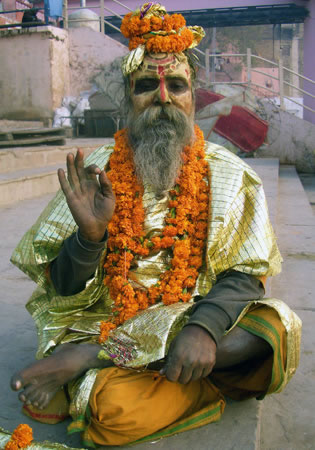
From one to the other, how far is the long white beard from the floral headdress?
0.25 meters

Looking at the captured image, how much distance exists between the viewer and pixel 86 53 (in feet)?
42.1

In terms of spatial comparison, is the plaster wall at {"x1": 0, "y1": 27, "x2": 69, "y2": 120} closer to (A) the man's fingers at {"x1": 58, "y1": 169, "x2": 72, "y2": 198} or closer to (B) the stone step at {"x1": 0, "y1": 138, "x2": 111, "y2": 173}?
(B) the stone step at {"x1": 0, "y1": 138, "x2": 111, "y2": 173}

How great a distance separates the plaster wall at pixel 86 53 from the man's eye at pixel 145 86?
1093 cm

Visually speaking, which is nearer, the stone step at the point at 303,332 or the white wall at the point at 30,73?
the stone step at the point at 303,332

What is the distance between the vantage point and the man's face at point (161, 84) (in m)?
2.37

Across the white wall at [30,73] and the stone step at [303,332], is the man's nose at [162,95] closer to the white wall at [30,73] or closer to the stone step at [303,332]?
the stone step at [303,332]

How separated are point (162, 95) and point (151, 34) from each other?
0.31 m

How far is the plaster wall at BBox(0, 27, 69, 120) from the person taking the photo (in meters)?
11.8

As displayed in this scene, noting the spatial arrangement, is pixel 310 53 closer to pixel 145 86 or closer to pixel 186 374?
pixel 145 86

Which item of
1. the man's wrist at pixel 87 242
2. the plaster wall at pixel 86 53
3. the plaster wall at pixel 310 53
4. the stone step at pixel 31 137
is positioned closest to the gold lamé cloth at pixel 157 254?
the man's wrist at pixel 87 242

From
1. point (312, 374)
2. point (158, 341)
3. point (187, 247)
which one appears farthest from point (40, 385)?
point (312, 374)

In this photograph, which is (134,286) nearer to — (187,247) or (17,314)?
(187,247)

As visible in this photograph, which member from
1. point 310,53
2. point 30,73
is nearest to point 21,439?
point 30,73

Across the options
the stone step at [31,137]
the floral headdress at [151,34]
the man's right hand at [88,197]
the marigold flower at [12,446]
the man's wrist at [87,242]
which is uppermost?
the floral headdress at [151,34]
